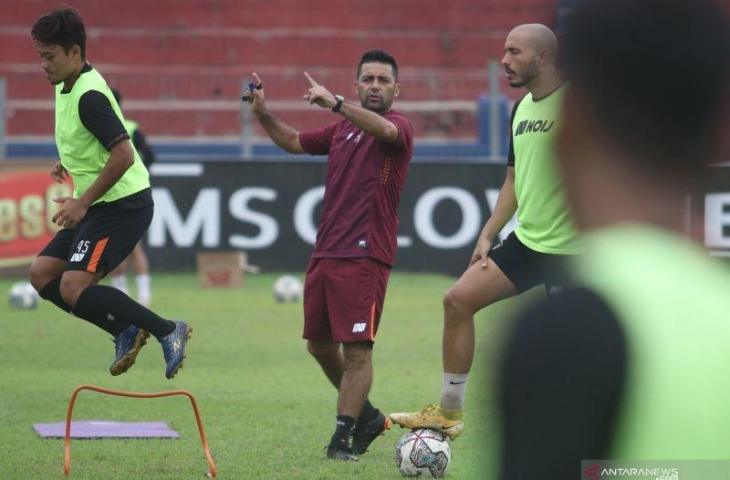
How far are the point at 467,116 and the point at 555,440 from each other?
2095 centimetres

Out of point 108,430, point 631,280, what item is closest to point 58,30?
point 108,430

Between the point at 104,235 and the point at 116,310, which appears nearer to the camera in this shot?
the point at 116,310

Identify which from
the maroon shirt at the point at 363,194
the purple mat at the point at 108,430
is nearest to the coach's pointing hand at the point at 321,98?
the maroon shirt at the point at 363,194

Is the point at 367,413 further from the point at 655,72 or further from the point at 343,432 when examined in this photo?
the point at 655,72

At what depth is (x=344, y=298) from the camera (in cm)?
712

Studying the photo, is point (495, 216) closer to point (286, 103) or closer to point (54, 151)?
point (54, 151)

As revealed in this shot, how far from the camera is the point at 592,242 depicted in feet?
5.75

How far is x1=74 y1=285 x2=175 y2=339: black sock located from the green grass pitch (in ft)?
2.31

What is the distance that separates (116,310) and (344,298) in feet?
3.90

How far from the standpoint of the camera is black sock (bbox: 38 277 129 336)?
706cm

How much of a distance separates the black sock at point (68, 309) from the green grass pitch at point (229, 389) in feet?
2.26

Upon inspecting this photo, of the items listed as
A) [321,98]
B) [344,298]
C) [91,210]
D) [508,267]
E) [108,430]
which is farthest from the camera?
[108,430]

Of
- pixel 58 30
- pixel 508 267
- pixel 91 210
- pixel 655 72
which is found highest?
pixel 58 30

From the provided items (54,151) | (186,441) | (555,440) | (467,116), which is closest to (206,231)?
(54,151)
